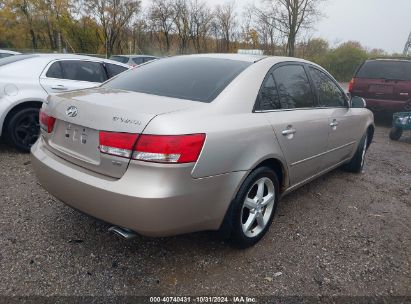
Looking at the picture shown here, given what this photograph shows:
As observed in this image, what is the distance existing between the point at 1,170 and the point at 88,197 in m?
2.67

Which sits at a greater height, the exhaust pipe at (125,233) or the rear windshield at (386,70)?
the rear windshield at (386,70)

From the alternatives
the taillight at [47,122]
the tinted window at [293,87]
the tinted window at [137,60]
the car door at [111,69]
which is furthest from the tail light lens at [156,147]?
the tinted window at [137,60]

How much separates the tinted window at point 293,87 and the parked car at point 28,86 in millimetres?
3248

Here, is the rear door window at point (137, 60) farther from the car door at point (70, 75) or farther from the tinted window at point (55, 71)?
the tinted window at point (55, 71)

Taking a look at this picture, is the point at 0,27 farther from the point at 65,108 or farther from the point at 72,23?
the point at 65,108

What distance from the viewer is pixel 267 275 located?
8.25 ft

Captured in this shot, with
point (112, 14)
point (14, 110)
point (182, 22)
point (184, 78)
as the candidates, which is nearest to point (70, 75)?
point (14, 110)

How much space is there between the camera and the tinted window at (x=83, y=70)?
541 centimetres

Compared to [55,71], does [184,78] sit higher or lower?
higher

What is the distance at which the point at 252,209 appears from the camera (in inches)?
109

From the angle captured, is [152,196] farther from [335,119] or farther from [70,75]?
[70,75]

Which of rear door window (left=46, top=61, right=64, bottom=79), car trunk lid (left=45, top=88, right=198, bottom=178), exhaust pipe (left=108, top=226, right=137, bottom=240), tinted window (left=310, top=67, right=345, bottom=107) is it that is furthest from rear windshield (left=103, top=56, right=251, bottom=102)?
rear door window (left=46, top=61, right=64, bottom=79)

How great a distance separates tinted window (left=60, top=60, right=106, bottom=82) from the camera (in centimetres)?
541

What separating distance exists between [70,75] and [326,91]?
387 cm
